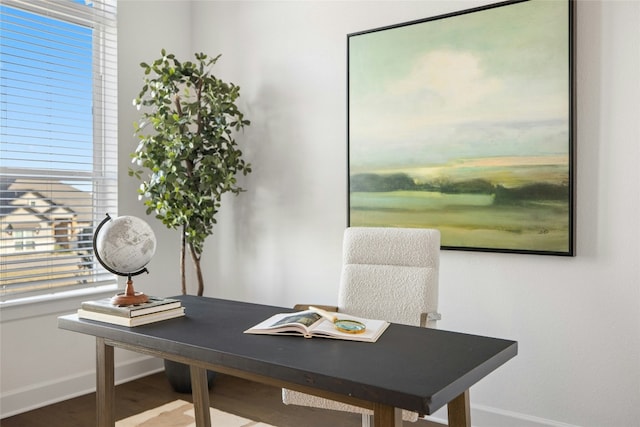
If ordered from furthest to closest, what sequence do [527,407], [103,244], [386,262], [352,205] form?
[352,205], [527,407], [386,262], [103,244]

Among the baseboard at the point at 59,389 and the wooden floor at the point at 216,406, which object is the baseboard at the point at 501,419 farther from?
the baseboard at the point at 59,389

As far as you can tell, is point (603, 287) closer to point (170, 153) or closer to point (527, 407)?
point (527, 407)

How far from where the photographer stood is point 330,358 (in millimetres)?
1464

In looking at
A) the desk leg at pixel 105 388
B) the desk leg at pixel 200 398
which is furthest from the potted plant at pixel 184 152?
the desk leg at pixel 105 388

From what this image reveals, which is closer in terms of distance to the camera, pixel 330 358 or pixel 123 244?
pixel 330 358

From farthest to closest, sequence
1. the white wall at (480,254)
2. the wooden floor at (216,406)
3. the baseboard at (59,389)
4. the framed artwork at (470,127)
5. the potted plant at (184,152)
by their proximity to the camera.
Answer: the potted plant at (184,152), the baseboard at (59,389), the wooden floor at (216,406), the framed artwork at (470,127), the white wall at (480,254)

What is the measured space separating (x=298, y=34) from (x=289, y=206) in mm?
1034

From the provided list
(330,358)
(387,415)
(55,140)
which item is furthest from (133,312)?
(55,140)

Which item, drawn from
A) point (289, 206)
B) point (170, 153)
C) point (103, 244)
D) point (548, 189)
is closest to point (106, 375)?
point (103, 244)

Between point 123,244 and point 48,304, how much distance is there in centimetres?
149

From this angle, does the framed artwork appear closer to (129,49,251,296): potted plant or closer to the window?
(129,49,251,296): potted plant

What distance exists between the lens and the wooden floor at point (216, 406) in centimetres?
285

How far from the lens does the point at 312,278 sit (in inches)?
133

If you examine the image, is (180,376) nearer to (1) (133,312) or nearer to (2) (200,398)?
(2) (200,398)
